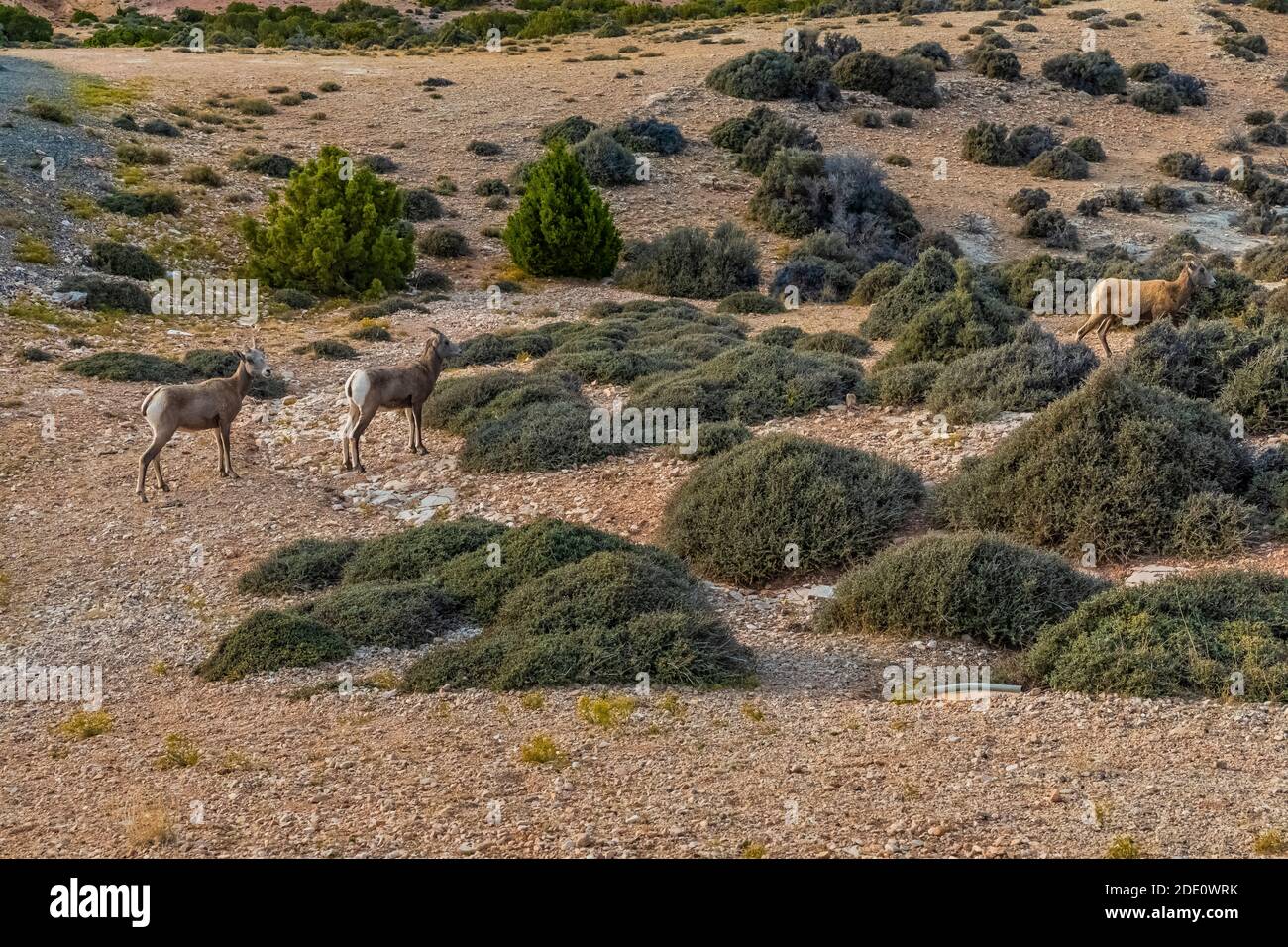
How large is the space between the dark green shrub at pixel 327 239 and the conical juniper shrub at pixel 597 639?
1668cm

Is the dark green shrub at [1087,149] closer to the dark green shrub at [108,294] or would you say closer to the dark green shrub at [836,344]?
the dark green shrub at [836,344]

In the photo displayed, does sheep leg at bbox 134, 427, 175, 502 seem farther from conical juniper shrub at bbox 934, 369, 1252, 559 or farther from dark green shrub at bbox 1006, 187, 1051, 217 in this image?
dark green shrub at bbox 1006, 187, 1051, 217

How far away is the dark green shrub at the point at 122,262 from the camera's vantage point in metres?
22.3

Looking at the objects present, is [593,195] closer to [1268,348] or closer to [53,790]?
[1268,348]

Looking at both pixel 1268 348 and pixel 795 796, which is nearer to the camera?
pixel 795 796

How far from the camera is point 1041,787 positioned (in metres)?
5.68

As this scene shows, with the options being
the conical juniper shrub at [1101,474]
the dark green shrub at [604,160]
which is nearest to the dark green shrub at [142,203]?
the dark green shrub at [604,160]

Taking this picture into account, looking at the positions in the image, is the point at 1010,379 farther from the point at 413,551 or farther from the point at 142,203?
the point at 142,203

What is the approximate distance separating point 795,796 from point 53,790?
3.90 m

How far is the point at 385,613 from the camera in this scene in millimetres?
8586

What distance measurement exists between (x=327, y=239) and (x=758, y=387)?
12.6 m

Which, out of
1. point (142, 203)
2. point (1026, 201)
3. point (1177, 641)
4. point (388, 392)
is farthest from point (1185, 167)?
point (1177, 641)

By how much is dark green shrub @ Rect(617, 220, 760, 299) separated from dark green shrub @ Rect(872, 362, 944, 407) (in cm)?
1184
